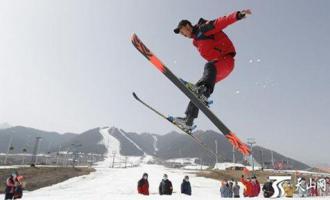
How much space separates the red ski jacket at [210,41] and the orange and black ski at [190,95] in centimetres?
93

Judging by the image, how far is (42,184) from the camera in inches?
1284

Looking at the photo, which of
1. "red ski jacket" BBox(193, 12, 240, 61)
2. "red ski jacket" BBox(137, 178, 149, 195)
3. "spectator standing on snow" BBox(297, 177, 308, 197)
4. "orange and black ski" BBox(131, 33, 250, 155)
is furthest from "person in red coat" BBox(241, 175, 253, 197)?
"red ski jacket" BBox(193, 12, 240, 61)

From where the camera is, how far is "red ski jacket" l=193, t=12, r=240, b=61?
6551 millimetres

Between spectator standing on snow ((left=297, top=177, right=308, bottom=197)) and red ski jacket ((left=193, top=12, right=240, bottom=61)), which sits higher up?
red ski jacket ((left=193, top=12, right=240, bottom=61))

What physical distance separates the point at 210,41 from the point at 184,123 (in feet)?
6.95

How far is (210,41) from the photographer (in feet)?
22.1

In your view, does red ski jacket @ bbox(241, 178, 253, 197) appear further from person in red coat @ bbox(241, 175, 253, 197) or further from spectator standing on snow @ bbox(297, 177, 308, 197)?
spectator standing on snow @ bbox(297, 177, 308, 197)

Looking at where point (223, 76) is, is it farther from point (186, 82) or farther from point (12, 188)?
point (12, 188)

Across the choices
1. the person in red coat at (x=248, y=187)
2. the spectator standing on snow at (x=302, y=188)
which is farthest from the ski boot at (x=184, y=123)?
the spectator standing on snow at (x=302, y=188)

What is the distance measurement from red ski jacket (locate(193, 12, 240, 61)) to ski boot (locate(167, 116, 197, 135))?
1620 mm

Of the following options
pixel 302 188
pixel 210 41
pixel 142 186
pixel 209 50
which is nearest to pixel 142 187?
pixel 142 186

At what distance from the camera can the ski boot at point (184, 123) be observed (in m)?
7.30

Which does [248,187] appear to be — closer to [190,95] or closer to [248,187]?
[248,187]

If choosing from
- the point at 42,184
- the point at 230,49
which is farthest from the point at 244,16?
the point at 42,184
